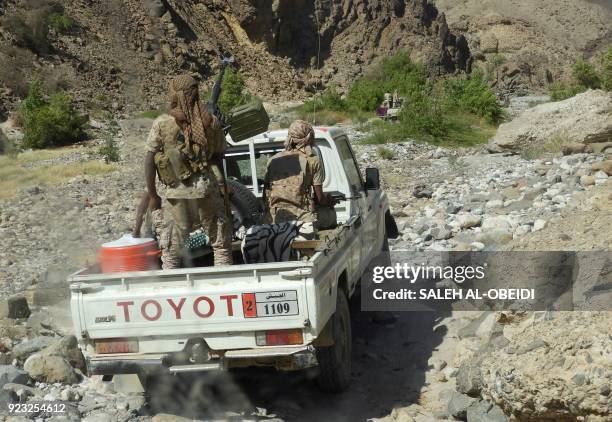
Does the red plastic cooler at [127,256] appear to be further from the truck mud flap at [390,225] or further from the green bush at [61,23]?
the green bush at [61,23]

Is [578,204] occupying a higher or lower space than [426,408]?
higher

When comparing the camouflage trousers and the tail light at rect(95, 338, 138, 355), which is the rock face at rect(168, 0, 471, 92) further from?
the tail light at rect(95, 338, 138, 355)

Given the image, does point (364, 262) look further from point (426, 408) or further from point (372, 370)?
point (426, 408)

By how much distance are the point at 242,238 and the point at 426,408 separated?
1.82 meters

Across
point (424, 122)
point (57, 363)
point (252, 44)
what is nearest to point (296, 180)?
point (57, 363)

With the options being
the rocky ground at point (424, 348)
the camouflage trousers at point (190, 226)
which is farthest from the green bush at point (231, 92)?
the camouflage trousers at point (190, 226)

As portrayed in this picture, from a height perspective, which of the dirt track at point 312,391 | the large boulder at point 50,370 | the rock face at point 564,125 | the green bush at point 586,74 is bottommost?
the dirt track at point 312,391

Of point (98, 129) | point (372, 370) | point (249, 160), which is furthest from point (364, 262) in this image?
point (98, 129)

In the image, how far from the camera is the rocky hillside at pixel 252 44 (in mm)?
36031

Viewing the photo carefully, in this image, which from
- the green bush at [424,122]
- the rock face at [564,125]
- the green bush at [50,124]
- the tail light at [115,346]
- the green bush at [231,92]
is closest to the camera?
the tail light at [115,346]

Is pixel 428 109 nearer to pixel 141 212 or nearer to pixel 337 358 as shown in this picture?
pixel 141 212

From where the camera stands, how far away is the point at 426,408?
16.0 feet

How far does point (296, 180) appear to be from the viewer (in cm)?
550

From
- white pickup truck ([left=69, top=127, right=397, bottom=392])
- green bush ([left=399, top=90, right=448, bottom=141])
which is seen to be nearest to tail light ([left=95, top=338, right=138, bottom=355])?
white pickup truck ([left=69, top=127, right=397, bottom=392])
